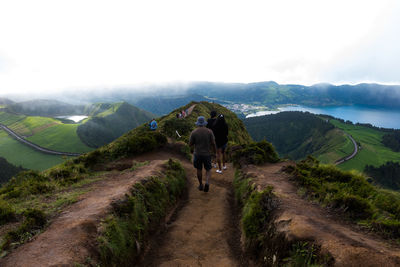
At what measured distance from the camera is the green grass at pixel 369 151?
4046 inches

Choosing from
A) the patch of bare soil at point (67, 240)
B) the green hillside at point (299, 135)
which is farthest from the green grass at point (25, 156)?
the green hillside at point (299, 135)

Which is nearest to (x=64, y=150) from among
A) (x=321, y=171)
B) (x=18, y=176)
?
(x=18, y=176)

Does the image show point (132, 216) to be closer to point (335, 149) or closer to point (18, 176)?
point (18, 176)

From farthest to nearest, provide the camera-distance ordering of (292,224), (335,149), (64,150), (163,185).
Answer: (64,150)
(335,149)
(163,185)
(292,224)

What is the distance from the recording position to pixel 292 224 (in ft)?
13.7

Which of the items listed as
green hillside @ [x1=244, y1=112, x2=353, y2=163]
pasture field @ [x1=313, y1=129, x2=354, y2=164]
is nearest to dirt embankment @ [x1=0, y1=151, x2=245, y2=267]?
pasture field @ [x1=313, y1=129, x2=354, y2=164]

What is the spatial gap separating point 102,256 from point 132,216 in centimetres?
141

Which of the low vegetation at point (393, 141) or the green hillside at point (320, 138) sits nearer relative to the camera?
the green hillside at point (320, 138)

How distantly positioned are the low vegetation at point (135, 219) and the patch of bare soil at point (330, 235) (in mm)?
3529

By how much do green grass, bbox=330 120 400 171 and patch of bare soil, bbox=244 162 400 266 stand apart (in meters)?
107

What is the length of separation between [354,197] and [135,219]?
223 inches

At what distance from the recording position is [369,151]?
119m

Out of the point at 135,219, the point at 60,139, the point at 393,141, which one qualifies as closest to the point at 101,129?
the point at 60,139

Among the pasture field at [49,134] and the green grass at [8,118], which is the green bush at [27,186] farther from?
the green grass at [8,118]
